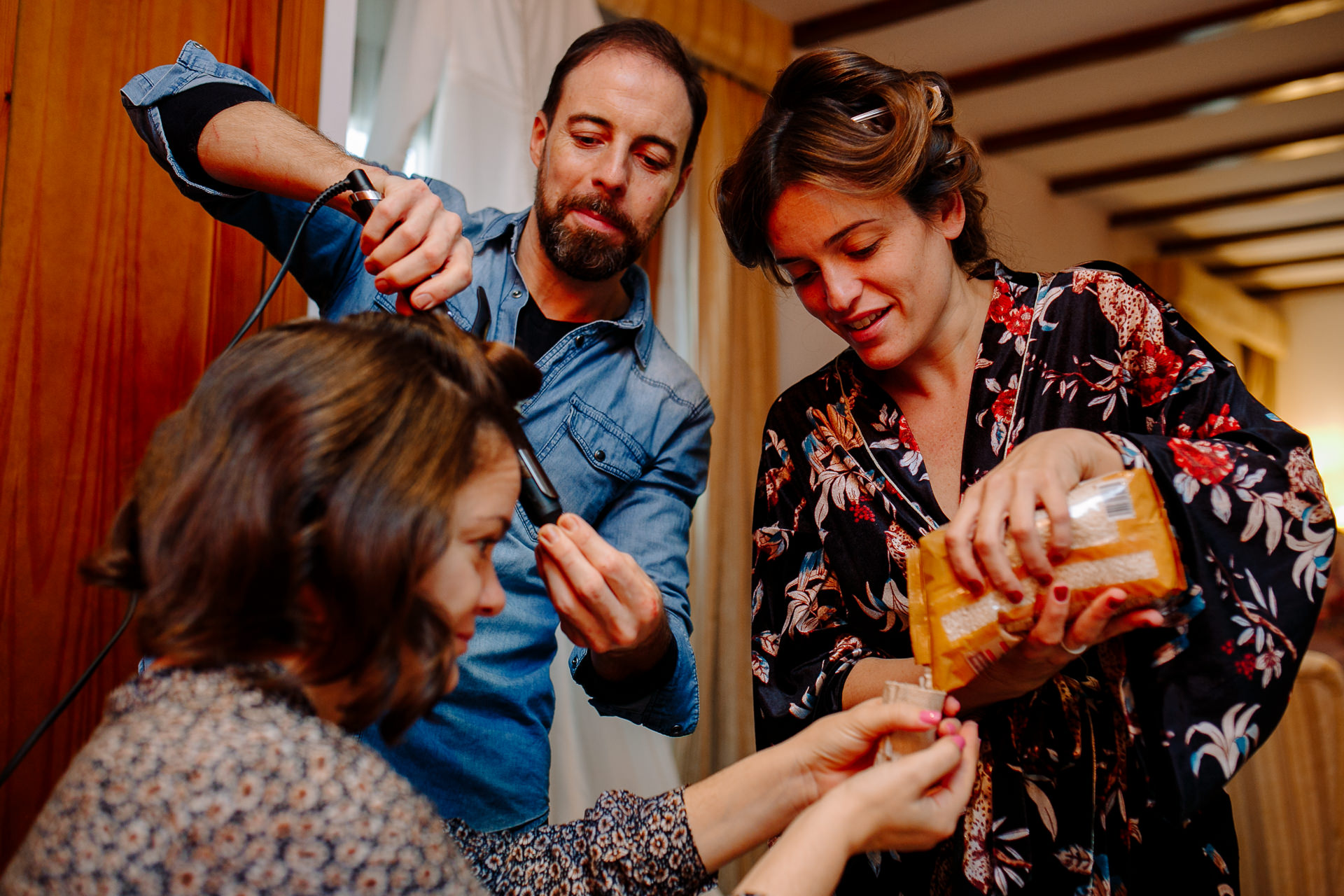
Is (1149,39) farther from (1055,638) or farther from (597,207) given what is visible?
(1055,638)

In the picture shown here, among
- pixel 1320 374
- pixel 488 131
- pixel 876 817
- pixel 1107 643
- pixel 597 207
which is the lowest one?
pixel 876 817

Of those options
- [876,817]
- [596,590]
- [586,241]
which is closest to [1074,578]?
[876,817]

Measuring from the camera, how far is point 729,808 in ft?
3.18

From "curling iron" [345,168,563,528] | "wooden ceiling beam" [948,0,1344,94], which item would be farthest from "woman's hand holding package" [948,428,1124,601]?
"wooden ceiling beam" [948,0,1344,94]

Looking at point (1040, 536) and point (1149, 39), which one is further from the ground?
point (1149, 39)

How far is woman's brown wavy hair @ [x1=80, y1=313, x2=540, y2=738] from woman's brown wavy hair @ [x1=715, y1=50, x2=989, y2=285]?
691mm

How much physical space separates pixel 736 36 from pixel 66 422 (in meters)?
2.40

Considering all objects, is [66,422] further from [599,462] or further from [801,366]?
[801,366]

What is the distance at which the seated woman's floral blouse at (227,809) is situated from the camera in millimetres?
621

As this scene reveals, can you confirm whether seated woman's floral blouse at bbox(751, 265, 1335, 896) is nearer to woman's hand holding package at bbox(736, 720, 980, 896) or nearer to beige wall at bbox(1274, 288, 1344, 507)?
woman's hand holding package at bbox(736, 720, 980, 896)

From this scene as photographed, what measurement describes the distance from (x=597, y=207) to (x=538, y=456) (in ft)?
1.29

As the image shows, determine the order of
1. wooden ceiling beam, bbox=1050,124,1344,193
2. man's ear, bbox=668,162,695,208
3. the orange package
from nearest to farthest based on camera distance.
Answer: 1. the orange package
2. man's ear, bbox=668,162,695,208
3. wooden ceiling beam, bbox=1050,124,1344,193

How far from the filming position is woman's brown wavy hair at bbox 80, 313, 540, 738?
2.33ft

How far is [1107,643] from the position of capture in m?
1.08
